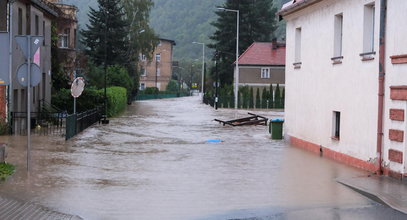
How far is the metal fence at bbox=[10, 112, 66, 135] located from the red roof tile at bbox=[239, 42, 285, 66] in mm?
42786

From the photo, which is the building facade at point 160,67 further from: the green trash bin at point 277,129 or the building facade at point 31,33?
the green trash bin at point 277,129

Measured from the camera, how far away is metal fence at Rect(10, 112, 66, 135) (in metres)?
25.9

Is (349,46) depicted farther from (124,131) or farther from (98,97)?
(98,97)

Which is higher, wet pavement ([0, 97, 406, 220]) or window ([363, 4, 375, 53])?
window ([363, 4, 375, 53])

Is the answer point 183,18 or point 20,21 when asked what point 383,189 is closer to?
point 20,21

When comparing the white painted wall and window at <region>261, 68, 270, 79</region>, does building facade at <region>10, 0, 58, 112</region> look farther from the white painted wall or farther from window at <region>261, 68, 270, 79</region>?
window at <region>261, 68, 270, 79</region>

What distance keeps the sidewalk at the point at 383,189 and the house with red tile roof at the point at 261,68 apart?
59312mm

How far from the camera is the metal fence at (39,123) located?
2586 cm

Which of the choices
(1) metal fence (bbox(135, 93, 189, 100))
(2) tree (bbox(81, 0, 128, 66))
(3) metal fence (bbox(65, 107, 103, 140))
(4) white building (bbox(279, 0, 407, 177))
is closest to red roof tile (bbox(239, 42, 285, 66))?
(2) tree (bbox(81, 0, 128, 66))

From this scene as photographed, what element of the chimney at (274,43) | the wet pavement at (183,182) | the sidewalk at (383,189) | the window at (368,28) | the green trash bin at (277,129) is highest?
the chimney at (274,43)

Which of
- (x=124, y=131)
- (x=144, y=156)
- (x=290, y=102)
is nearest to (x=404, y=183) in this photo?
(x=144, y=156)

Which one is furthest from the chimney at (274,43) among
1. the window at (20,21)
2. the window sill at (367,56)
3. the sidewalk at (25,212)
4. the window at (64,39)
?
the sidewalk at (25,212)

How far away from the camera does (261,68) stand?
74000mm

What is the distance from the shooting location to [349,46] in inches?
708
